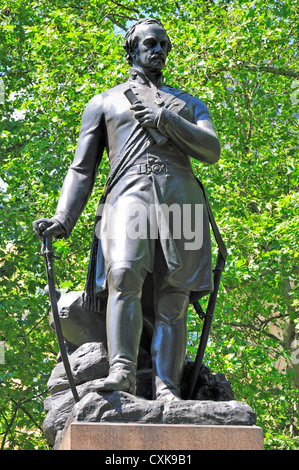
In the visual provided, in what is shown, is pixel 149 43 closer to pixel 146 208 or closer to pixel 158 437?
pixel 146 208

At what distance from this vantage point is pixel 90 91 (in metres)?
14.7

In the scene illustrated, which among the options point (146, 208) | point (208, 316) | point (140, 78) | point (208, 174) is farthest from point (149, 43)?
point (208, 174)

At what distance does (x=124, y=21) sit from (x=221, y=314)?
7.11 metres

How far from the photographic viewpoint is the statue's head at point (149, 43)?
5.51m

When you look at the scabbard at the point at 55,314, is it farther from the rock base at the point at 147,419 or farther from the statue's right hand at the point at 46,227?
the rock base at the point at 147,419

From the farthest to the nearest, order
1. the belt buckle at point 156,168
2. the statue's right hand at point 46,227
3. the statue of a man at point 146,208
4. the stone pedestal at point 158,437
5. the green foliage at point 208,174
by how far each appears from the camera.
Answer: the green foliage at point 208,174, the belt buckle at point 156,168, the statue's right hand at point 46,227, the statue of a man at point 146,208, the stone pedestal at point 158,437

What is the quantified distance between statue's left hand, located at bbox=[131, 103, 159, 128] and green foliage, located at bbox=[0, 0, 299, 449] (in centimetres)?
806

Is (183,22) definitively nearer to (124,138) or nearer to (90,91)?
(90,91)

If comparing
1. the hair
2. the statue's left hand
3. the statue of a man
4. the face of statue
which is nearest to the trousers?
the statue of a man

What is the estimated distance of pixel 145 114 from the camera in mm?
5250

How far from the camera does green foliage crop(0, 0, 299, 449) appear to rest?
1437cm

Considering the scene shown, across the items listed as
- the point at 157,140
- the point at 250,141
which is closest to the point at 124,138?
the point at 157,140

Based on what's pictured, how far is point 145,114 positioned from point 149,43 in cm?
56

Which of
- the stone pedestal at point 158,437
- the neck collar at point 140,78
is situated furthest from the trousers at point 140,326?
Result: the neck collar at point 140,78
